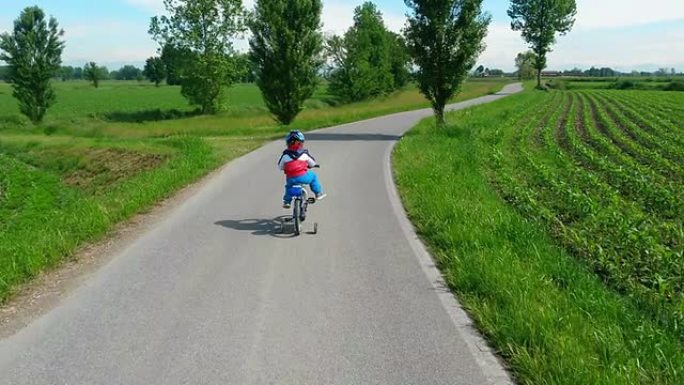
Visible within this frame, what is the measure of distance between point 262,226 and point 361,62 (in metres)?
50.4

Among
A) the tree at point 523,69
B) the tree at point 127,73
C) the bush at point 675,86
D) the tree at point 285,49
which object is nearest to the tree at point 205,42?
the tree at point 285,49

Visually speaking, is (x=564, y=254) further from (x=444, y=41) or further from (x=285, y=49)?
(x=285, y=49)

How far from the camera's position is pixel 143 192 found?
425 inches

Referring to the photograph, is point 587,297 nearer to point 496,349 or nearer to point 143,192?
point 496,349

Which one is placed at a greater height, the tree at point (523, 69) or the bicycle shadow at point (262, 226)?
the tree at point (523, 69)

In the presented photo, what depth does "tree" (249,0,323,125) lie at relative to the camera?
3000 centimetres

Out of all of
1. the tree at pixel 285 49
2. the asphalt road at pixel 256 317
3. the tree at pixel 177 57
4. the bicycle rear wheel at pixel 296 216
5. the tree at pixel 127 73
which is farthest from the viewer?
the tree at pixel 127 73

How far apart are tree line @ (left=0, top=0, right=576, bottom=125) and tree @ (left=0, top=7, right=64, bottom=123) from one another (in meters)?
0.08

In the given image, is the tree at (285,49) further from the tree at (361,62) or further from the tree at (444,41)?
the tree at (361,62)

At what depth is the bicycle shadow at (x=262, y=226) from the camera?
8531mm

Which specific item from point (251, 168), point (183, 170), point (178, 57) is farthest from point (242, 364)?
point (178, 57)

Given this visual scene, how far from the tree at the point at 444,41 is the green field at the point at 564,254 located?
32.1 feet

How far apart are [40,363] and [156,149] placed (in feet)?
56.3

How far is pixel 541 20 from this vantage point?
272 ft
